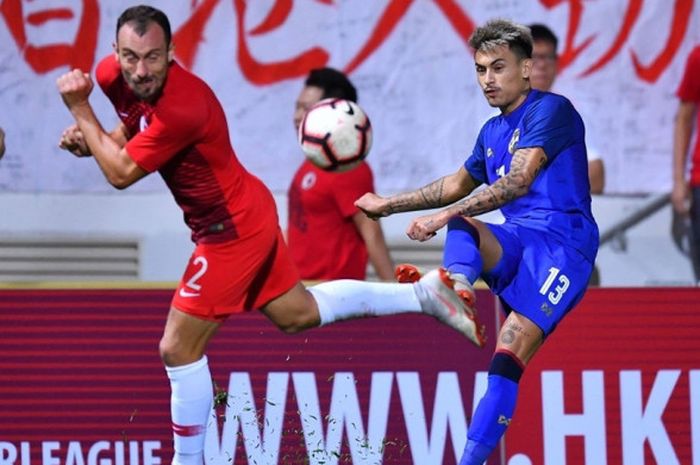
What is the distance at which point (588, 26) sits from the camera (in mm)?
11164

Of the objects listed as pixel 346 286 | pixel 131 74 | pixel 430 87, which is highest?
pixel 430 87

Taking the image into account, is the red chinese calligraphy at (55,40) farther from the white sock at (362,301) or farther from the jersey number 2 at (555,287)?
the jersey number 2 at (555,287)

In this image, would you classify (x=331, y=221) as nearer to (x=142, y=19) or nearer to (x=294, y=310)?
(x=294, y=310)

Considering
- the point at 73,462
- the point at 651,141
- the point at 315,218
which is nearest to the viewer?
the point at 73,462

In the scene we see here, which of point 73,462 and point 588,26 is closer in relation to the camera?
point 73,462

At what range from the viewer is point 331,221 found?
31.6ft

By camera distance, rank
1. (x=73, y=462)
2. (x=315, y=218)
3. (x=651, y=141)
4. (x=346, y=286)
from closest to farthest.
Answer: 1. (x=346, y=286)
2. (x=73, y=462)
3. (x=315, y=218)
4. (x=651, y=141)

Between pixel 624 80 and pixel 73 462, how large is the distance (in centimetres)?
424

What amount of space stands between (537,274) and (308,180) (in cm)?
205

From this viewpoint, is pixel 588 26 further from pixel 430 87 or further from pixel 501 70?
pixel 501 70

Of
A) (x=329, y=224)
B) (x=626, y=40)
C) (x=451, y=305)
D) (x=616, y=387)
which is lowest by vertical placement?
(x=616, y=387)

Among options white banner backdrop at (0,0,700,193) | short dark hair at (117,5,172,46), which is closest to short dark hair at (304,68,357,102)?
white banner backdrop at (0,0,700,193)

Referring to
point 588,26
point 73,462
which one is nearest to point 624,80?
point 588,26
